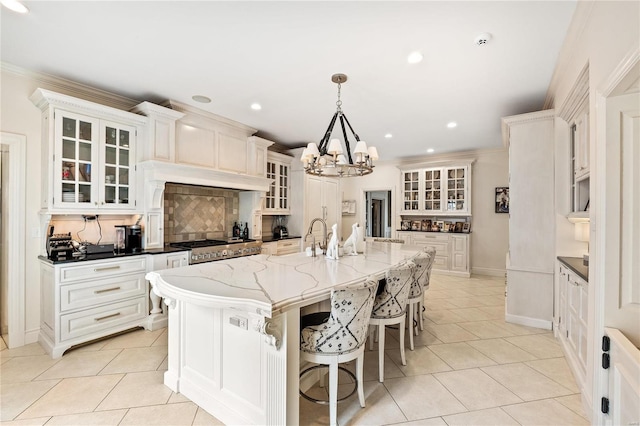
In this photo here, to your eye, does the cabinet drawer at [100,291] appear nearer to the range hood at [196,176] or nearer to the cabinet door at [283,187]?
the range hood at [196,176]

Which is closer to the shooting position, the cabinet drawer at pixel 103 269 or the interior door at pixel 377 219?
the cabinet drawer at pixel 103 269

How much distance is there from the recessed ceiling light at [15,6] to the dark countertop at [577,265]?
4.27 metres

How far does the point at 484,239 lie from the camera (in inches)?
246

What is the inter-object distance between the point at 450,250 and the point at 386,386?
4624 millimetres

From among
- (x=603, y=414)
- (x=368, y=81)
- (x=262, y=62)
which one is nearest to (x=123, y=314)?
(x=262, y=62)

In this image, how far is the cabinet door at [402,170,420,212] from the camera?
682 cm

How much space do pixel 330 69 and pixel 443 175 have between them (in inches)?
181

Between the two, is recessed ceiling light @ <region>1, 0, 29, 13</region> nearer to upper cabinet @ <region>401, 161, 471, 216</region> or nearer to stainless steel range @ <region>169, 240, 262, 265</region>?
stainless steel range @ <region>169, 240, 262, 265</region>

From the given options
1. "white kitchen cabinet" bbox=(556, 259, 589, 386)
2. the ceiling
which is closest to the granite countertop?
"white kitchen cabinet" bbox=(556, 259, 589, 386)

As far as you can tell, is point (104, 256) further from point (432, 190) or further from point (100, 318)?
point (432, 190)

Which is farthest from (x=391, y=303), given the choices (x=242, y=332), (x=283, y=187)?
(x=283, y=187)

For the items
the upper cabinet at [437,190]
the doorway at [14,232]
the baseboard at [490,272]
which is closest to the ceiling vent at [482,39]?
the doorway at [14,232]

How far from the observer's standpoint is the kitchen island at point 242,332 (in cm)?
154

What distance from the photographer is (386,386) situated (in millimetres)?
2227
